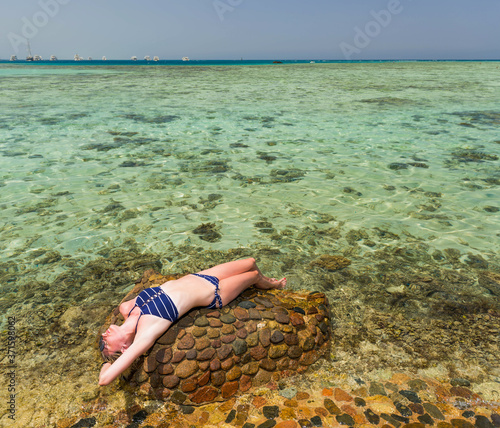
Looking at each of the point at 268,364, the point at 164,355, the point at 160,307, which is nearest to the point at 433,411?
the point at 268,364

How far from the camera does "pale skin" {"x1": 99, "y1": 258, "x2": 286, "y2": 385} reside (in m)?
3.31

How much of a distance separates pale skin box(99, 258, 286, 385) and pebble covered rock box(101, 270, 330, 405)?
135 mm

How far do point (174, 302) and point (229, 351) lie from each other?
2.51ft

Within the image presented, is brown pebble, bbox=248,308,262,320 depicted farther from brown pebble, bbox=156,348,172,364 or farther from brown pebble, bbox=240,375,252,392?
brown pebble, bbox=156,348,172,364

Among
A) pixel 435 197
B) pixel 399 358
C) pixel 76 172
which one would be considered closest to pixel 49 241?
pixel 76 172

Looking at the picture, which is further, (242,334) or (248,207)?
(248,207)

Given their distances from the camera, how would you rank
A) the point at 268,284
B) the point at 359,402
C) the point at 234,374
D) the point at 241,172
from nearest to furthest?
the point at 359,402, the point at 234,374, the point at 268,284, the point at 241,172

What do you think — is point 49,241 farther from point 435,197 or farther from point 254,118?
point 254,118

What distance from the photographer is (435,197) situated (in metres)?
7.98

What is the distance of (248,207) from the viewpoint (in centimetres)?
772

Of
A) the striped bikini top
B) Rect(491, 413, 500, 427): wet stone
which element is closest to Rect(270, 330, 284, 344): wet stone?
the striped bikini top

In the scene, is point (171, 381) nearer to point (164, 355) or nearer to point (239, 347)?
point (164, 355)

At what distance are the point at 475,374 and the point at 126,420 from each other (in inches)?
139

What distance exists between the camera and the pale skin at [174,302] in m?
3.31
